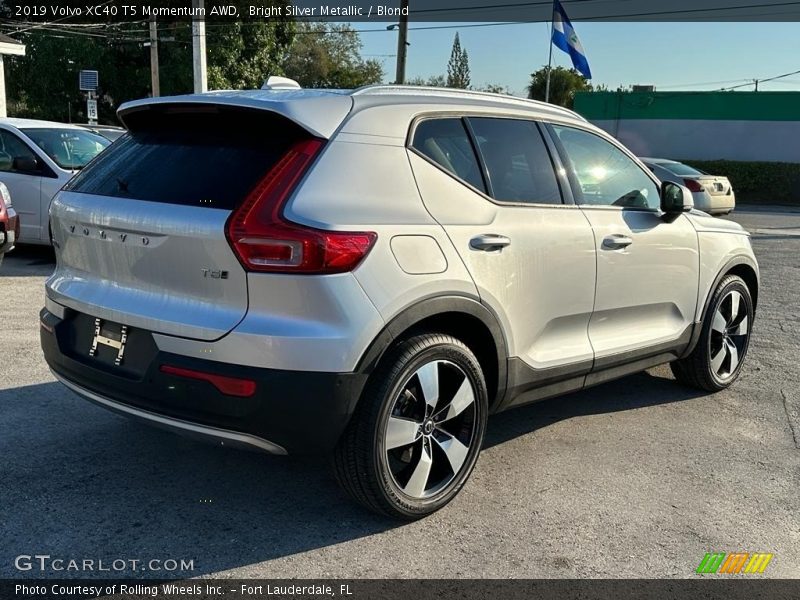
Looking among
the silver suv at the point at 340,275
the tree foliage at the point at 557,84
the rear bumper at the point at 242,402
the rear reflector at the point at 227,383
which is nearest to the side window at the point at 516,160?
the silver suv at the point at 340,275

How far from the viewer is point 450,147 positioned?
3486 mm

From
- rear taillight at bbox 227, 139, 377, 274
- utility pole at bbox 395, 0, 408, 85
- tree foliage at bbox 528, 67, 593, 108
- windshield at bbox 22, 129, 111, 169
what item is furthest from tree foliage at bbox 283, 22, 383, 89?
rear taillight at bbox 227, 139, 377, 274

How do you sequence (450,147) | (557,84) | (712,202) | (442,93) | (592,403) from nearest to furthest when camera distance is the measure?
(450,147) < (442,93) < (592,403) < (712,202) < (557,84)

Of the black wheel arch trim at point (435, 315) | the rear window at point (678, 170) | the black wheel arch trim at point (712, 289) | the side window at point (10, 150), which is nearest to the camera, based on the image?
the black wheel arch trim at point (435, 315)

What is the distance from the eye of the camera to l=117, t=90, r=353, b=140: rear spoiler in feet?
9.90

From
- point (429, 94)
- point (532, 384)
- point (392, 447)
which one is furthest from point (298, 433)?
point (429, 94)

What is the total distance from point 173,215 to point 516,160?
67.7 inches

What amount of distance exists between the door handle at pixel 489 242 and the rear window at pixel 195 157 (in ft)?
2.95

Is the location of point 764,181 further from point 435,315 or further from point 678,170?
point 435,315

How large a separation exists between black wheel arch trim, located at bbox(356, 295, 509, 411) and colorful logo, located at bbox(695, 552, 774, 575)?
1.11m

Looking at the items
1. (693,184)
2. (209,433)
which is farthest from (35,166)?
(693,184)

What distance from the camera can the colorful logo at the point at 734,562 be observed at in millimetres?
3041

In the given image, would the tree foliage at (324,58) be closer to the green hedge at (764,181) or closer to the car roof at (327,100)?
the green hedge at (764,181)

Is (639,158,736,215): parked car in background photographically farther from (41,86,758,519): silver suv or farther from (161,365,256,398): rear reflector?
(161,365,256,398): rear reflector
